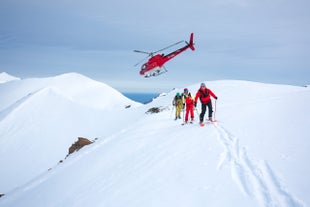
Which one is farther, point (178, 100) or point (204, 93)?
point (178, 100)

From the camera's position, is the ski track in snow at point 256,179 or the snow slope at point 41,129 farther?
the snow slope at point 41,129

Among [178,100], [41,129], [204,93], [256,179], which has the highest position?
[204,93]

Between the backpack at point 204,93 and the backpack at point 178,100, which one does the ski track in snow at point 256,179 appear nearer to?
the backpack at point 204,93

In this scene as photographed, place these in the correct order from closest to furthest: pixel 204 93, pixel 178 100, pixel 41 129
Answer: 1. pixel 204 93
2. pixel 178 100
3. pixel 41 129

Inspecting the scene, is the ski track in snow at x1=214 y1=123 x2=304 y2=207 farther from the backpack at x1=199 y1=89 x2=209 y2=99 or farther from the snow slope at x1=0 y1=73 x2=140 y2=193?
the snow slope at x1=0 y1=73 x2=140 y2=193

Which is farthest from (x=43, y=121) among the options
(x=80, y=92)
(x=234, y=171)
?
(x=234, y=171)

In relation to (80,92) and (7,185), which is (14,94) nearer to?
(80,92)

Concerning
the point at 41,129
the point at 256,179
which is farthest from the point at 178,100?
the point at 41,129

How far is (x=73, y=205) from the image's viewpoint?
7.48m

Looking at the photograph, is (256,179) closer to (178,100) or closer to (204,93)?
(204,93)

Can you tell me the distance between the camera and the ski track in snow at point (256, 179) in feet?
14.4

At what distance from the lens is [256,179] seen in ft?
17.5

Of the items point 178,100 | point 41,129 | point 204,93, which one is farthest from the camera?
point 41,129

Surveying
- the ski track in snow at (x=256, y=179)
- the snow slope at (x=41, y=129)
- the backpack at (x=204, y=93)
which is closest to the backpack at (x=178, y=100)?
the backpack at (x=204, y=93)
